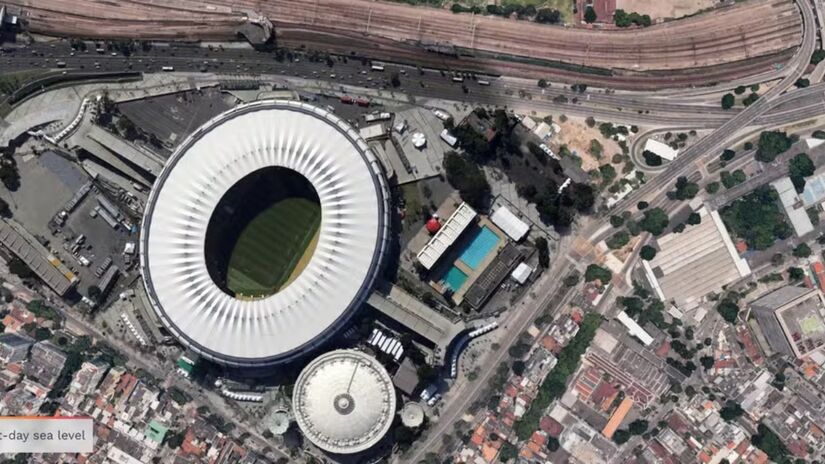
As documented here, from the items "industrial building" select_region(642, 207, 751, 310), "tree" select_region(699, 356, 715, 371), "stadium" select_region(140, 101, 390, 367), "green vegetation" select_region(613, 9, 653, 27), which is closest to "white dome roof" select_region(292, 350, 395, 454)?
"stadium" select_region(140, 101, 390, 367)

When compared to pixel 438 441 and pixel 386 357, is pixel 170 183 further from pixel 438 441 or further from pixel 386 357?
pixel 438 441

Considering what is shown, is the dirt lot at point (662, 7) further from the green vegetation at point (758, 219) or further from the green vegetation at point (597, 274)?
the green vegetation at point (597, 274)

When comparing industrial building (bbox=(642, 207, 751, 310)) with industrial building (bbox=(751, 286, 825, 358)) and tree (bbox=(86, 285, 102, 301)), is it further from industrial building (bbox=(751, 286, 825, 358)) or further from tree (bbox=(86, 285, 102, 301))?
tree (bbox=(86, 285, 102, 301))

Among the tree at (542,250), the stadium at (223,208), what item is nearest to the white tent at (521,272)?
the tree at (542,250)

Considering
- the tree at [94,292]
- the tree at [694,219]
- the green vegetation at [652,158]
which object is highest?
the green vegetation at [652,158]

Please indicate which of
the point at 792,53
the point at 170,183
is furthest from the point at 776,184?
the point at 170,183

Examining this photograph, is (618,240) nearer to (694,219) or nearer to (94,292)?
(694,219)

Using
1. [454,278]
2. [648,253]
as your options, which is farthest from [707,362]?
[454,278]
